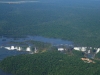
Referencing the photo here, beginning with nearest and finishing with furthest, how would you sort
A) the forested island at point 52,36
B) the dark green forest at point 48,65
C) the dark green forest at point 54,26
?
the dark green forest at point 48,65 → the forested island at point 52,36 → the dark green forest at point 54,26

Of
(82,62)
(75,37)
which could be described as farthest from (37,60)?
(75,37)

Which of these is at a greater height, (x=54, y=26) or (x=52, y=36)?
(x=54, y=26)

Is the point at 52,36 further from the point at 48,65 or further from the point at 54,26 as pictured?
the point at 48,65

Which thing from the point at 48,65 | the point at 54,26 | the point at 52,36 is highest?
the point at 54,26

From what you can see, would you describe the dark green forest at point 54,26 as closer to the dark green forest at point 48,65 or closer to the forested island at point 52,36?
Answer: the forested island at point 52,36

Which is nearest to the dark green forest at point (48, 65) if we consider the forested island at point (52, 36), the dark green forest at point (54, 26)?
the forested island at point (52, 36)

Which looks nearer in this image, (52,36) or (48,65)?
(48,65)

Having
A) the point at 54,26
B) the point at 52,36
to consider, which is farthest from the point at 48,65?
the point at 54,26

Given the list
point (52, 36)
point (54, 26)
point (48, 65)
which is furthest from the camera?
point (54, 26)

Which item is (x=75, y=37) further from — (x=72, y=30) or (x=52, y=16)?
(x=52, y=16)
